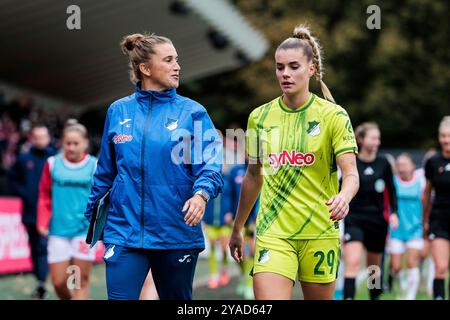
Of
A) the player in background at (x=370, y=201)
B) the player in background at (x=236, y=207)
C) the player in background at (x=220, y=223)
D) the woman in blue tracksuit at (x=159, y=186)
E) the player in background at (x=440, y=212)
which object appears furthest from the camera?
the player in background at (x=220, y=223)

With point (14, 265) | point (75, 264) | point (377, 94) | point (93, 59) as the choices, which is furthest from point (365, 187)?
point (377, 94)

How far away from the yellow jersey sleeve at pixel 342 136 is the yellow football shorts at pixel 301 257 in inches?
25.1

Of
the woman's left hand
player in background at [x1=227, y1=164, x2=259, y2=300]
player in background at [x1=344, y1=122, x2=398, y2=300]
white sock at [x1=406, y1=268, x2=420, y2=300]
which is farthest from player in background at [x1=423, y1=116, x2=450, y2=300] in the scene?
the woman's left hand

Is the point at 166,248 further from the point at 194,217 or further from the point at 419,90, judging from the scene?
the point at 419,90

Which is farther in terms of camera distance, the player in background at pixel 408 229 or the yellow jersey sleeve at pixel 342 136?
the player in background at pixel 408 229

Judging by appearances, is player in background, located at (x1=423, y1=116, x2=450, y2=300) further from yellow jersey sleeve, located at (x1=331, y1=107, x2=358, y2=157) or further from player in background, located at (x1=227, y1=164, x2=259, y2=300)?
yellow jersey sleeve, located at (x1=331, y1=107, x2=358, y2=157)

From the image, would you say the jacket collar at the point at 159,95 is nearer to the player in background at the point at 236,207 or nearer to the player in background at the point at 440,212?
the player in background at the point at 440,212

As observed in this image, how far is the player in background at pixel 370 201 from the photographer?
11.0 metres

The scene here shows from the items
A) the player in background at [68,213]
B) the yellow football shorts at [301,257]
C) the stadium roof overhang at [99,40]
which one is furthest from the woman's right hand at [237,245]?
the stadium roof overhang at [99,40]

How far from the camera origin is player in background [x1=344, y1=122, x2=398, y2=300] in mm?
10977

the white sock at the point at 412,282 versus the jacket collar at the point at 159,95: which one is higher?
the jacket collar at the point at 159,95

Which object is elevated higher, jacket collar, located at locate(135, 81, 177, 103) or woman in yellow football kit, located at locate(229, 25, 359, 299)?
jacket collar, located at locate(135, 81, 177, 103)

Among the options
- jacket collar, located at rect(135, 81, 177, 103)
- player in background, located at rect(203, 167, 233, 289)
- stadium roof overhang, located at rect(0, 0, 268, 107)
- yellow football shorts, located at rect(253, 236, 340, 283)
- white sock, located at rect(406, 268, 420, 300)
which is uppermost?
stadium roof overhang, located at rect(0, 0, 268, 107)

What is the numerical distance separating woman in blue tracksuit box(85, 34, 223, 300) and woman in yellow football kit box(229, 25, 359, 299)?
0.45 metres
